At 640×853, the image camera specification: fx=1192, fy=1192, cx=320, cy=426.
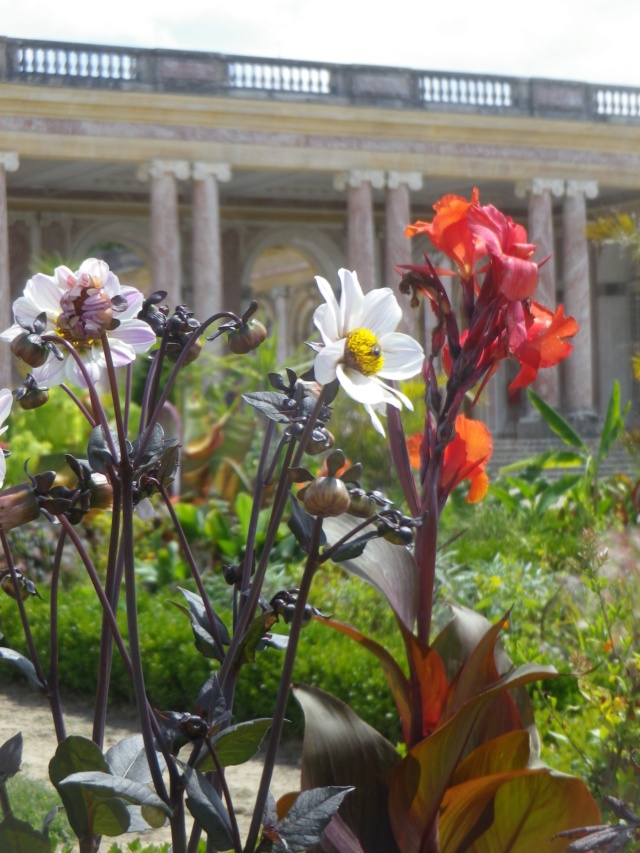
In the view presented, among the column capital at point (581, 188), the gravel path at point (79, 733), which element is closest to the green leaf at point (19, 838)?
the gravel path at point (79, 733)

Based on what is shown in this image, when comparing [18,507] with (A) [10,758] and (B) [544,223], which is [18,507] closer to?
(A) [10,758]

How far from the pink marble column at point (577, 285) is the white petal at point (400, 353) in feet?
62.0

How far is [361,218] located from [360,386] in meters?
17.9

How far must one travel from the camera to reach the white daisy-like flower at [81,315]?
154 centimetres

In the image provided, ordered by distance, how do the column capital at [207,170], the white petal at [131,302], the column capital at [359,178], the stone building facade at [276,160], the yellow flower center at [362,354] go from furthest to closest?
the column capital at [359,178] → the column capital at [207,170] → the stone building facade at [276,160] → the white petal at [131,302] → the yellow flower center at [362,354]

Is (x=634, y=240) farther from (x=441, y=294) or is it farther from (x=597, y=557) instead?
(x=441, y=294)

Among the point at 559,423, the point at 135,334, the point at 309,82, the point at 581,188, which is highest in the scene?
the point at 309,82

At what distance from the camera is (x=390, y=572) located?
2.13 m

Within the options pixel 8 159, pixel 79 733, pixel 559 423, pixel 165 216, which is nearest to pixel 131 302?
pixel 79 733

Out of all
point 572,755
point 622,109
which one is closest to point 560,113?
point 622,109

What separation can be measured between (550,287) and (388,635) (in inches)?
616

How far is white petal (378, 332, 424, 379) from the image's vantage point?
1695 millimetres

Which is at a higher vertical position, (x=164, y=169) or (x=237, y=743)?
(x=164, y=169)

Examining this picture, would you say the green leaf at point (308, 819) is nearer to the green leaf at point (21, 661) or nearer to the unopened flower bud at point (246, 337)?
the green leaf at point (21, 661)
